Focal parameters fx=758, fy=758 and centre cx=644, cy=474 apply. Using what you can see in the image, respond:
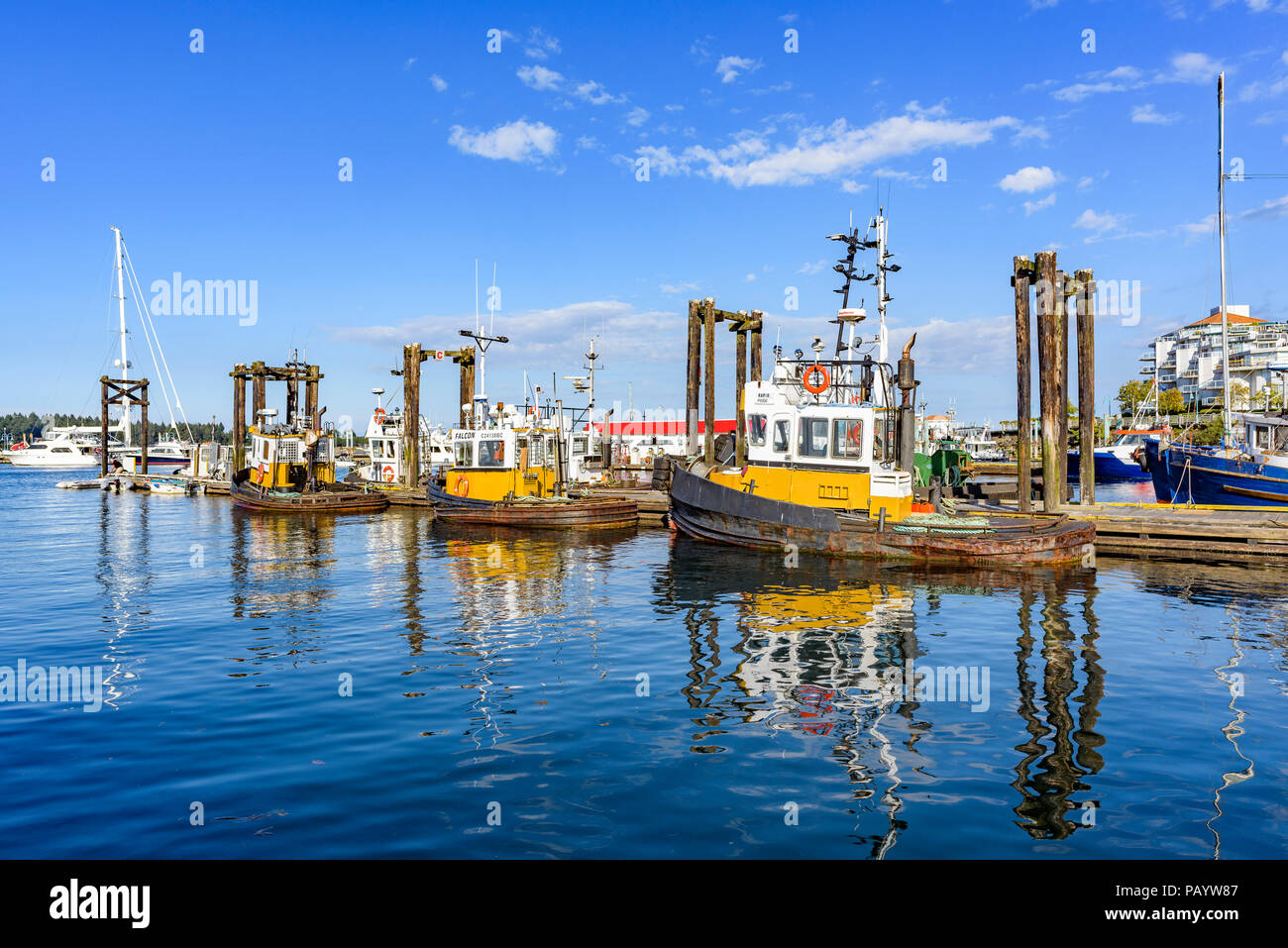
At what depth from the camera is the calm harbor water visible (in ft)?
18.3

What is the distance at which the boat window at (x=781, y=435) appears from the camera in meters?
20.9

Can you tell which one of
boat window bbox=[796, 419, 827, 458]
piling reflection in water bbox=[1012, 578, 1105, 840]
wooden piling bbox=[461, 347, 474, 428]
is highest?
wooden piling bbox=[461, 347, 474, 428]

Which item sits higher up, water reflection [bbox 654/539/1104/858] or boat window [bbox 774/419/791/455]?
boat window [bbox 774/419/791/455]

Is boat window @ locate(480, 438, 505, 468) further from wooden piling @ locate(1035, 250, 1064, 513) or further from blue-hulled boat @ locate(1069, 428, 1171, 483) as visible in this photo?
blue-hulled boat @ locate(1069, 428, 1171, 483)

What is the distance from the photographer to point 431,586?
1633 centimetres

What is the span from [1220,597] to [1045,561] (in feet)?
11.4

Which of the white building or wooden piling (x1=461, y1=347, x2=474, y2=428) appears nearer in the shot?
wooden piling (x1=461, y1=347, x2=474, y2=428)

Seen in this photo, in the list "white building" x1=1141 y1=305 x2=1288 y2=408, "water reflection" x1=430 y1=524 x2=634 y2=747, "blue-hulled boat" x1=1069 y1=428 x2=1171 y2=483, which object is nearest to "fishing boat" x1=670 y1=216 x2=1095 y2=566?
"water reflection" x1=430 y1=524 x2=634 y2=747

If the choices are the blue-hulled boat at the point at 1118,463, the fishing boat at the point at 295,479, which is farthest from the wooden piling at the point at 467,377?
the blue-hulled boat at the point at 1118,463

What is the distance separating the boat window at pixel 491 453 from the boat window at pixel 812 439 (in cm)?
1250

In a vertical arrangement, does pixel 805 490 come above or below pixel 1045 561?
above

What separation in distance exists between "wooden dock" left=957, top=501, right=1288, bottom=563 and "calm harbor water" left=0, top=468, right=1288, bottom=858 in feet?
12.4
